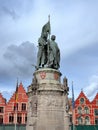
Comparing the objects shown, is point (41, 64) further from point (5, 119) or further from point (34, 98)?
point (5, 119)

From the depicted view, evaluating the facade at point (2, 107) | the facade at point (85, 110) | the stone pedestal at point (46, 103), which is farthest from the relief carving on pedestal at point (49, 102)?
the facade at point (85, 110)

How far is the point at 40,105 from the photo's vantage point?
17.8 meters

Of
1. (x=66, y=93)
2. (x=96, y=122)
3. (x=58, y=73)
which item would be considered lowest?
(x=96, y=122)

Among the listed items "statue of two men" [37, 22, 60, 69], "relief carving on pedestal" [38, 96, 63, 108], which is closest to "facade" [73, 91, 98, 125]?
"statue of two men" [37, 22, 60, 69]

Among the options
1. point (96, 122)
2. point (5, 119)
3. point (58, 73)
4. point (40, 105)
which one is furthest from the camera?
point (96, 122)

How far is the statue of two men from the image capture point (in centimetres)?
1962

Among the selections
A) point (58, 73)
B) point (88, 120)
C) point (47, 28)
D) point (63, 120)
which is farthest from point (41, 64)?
point (88, 120)

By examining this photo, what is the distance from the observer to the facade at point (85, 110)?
65.2 m

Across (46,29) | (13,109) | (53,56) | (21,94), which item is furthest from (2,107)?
(53,56)

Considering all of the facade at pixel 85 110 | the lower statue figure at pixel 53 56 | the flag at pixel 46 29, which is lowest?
the facade at pixel 85 110

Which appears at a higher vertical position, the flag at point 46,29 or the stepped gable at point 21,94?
the flag at point 46,29

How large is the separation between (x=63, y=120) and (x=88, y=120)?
163 ft

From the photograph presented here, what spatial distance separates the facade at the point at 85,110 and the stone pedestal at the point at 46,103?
4799 centimetres

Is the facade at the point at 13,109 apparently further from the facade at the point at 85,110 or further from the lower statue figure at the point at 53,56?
the lower statue figure at the point at 53,56
